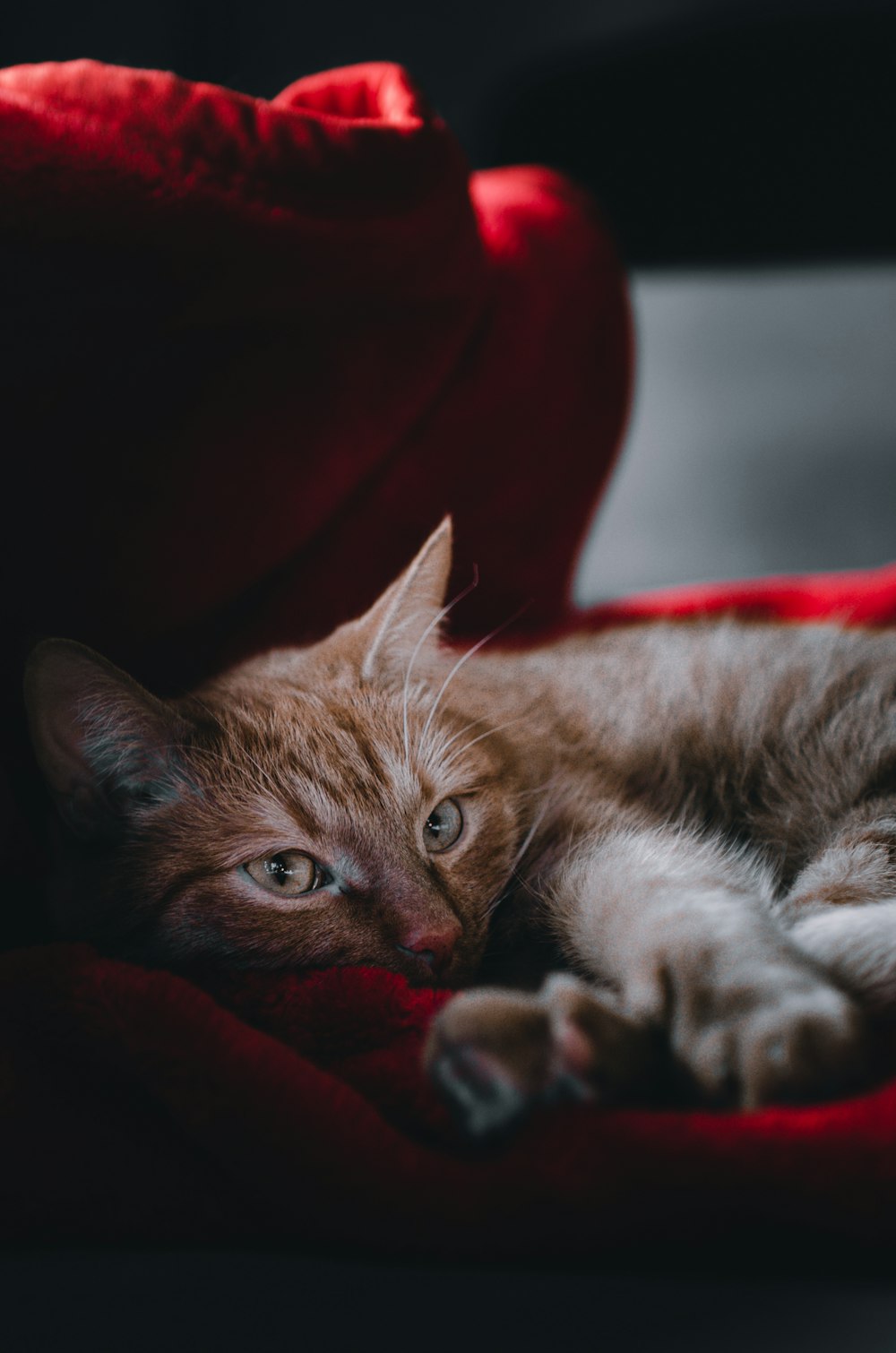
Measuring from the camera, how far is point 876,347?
211 centimetres

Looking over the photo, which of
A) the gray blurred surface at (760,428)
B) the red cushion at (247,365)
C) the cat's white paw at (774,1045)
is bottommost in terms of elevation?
the gray blurred surface at (760,428)

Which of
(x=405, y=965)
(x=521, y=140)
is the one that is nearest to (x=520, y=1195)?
(x=405, y=965)

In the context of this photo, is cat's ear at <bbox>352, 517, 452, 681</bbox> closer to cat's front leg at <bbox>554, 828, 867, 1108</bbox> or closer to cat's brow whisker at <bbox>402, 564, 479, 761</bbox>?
cat's brow whisker at <bbox>402, 564, 479, 761</bbox>

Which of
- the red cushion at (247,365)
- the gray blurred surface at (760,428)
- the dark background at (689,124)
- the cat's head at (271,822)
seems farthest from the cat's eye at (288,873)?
the gray blurred surface at (760,428)

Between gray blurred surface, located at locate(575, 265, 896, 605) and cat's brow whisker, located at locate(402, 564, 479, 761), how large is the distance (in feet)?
3.38

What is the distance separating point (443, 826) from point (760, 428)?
1588 millimetres

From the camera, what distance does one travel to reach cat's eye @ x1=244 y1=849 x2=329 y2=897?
0.74 meters

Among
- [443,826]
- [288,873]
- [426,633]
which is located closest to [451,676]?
[426,633]

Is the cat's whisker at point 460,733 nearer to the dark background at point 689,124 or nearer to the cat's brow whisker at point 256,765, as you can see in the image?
the cat's brow whisker at point 256,765

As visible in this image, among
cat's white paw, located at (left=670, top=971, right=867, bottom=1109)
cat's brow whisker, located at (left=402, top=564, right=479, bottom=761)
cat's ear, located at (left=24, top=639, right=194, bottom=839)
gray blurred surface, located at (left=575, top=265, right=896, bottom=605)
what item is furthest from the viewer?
gray blurred surface, located at (left=575, top=265, right=896, bottom=605)

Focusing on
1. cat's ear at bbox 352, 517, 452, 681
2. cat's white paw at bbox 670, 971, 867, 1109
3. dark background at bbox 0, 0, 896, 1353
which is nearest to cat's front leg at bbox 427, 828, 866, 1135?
cat's white paw at bbox 670, 971, 867, 1109

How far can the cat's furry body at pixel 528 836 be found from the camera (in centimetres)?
55

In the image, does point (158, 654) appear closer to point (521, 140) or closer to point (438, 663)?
point (438, 663)

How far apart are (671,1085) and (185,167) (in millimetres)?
763
